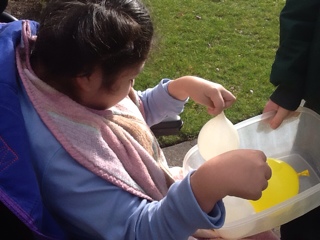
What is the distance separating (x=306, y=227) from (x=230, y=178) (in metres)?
0.80

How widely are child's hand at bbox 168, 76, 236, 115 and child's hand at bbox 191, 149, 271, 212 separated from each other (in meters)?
0.46

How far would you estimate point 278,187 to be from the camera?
1800 millimetres

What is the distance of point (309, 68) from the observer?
5.77 feet

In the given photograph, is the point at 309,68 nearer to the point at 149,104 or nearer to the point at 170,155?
the point at 149,104

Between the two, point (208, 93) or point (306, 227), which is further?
point (306, 227)

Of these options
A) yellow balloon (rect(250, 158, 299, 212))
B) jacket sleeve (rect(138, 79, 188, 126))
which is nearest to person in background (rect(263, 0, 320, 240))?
yellow balloon (rect(250, 158, 299, 212))

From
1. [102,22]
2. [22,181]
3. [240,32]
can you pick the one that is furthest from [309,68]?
[240,32]

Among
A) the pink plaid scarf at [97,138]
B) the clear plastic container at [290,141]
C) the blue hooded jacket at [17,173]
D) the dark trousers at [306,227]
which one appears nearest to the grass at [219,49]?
the clear plastic container at [290,141]

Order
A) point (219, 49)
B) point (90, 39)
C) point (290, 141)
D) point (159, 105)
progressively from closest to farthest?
point (90, 39) → point (159, 105) → point (290, 141) → point (219, 49)

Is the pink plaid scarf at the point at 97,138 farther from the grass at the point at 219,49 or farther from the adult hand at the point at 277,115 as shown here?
the grass at the point at 219,49

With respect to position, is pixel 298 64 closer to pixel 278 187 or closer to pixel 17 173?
pixel 278 187

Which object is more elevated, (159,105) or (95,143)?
(95,143)

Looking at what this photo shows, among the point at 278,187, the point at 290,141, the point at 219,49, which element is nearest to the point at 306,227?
the point at 278,187

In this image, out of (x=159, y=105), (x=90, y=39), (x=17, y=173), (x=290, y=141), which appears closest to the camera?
(x=17, y=173)
